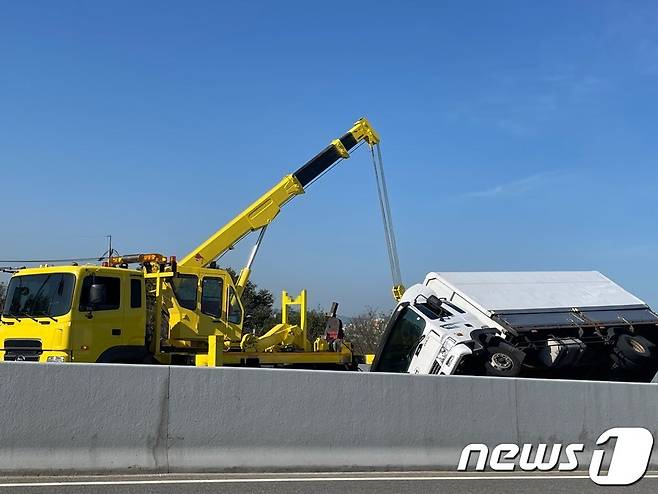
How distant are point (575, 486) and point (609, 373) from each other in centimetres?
567

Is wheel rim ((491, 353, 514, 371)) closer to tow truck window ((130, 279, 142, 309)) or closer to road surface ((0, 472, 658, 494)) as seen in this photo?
road surface ((0, 472, 658, 494))

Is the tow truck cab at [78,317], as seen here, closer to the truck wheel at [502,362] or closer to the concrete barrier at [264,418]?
the concrete barrier at [264,418]

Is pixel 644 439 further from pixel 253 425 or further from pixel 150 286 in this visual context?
pixel 150 286

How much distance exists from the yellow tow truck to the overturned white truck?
3.30 metres

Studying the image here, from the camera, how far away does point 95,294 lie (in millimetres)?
12211

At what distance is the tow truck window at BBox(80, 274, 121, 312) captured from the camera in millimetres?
12234

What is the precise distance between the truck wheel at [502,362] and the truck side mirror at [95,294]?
657cm

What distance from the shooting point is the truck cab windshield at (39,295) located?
12141 mm

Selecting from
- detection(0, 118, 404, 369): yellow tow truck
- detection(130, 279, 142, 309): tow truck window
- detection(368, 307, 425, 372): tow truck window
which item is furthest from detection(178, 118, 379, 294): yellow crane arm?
detection(368, 307, 425, 372): tow truck window

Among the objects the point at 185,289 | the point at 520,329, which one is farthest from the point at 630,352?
the point at 185,289

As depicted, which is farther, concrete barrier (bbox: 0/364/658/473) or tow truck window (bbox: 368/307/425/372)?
tow truck window (bbox: 368/307/425/372)

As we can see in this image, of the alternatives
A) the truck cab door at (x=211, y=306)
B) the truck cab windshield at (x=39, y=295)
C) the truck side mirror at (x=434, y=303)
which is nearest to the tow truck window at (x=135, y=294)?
the truck cab windshield at (x=39, y=295)

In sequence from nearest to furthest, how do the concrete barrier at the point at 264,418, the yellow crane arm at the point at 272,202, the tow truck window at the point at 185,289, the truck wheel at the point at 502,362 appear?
the concrete barrier at the point at 264,418
the truck wheel at the point at 502,362
the tow truck window at the point at 185,289
the yellow crane arm at the point at 272,202

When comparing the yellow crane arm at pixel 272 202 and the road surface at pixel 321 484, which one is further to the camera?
the yellow crane arm at pixel 272 202
